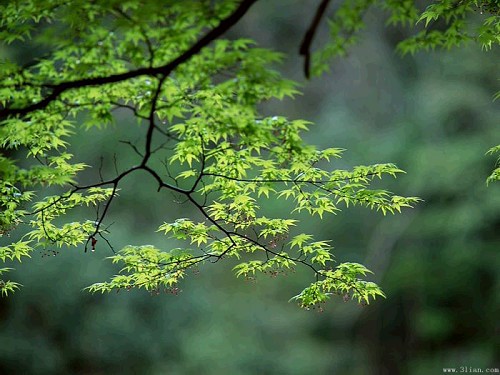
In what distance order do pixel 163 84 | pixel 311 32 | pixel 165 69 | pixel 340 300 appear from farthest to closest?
1. pixel 340 300
2. pixel 163 84
3. pixel 165 69
4. pixel 311 32

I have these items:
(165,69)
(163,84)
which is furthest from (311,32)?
(163,84)

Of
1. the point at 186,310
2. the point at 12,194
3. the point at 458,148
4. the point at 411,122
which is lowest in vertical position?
the point at 12,194

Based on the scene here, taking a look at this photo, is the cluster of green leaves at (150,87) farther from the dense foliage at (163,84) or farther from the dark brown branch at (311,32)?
the dark brown branch at (311,32)

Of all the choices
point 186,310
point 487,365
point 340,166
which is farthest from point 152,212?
point 487,365

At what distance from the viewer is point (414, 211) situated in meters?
8.11

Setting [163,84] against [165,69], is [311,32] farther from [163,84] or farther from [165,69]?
[163,84]

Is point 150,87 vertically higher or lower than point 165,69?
higher

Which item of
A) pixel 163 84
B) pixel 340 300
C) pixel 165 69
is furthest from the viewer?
pixel 340 300

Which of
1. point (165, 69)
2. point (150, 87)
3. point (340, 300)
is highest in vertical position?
point (340, 300)

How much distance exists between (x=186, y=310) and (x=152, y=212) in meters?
1.73

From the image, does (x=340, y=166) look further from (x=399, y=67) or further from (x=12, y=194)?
(x=12, y=194)

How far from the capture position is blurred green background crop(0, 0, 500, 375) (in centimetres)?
707

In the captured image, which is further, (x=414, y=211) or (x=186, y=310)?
(x=414, y=211)

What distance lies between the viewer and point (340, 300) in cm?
825
